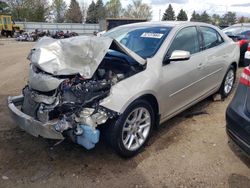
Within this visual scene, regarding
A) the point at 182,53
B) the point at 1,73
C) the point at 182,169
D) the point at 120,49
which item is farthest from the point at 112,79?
the point at 1,73

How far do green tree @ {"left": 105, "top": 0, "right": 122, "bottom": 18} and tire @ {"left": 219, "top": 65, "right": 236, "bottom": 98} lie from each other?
77.5 m

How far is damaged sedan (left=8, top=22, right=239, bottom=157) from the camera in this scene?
309cm

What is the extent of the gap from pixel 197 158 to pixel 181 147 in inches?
12.6

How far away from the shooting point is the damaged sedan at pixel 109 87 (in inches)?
122

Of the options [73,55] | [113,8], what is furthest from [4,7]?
[73,55]

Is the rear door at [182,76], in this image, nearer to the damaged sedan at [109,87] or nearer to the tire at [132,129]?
the damaged sedan at [109,87]

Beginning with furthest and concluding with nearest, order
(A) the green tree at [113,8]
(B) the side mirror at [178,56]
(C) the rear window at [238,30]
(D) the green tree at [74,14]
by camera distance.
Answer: (A) the green tree at [113,8] → (D) the green tree at [74,14] → (C) the rear window at [238,30] → (B) the side mirror at [178,56]

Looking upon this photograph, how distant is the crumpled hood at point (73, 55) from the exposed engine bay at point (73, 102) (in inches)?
3.1

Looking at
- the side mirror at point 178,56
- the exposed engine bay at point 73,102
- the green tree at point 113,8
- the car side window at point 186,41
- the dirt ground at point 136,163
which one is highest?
the green tree at point 113,8

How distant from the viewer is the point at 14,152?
3.71 metres

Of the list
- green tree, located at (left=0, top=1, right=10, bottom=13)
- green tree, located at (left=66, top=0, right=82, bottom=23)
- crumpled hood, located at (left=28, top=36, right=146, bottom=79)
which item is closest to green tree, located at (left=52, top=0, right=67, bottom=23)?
green tree, located at (left=66, top=0, right=82, bottom=23)

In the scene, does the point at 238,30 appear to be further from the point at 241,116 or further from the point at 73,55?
the point at 73,55

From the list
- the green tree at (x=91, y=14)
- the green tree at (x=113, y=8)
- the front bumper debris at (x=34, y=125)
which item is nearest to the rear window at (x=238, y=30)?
the front bumper debris at (x=34, y=125)

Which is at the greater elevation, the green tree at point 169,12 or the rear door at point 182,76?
the green tree at point 169,12
